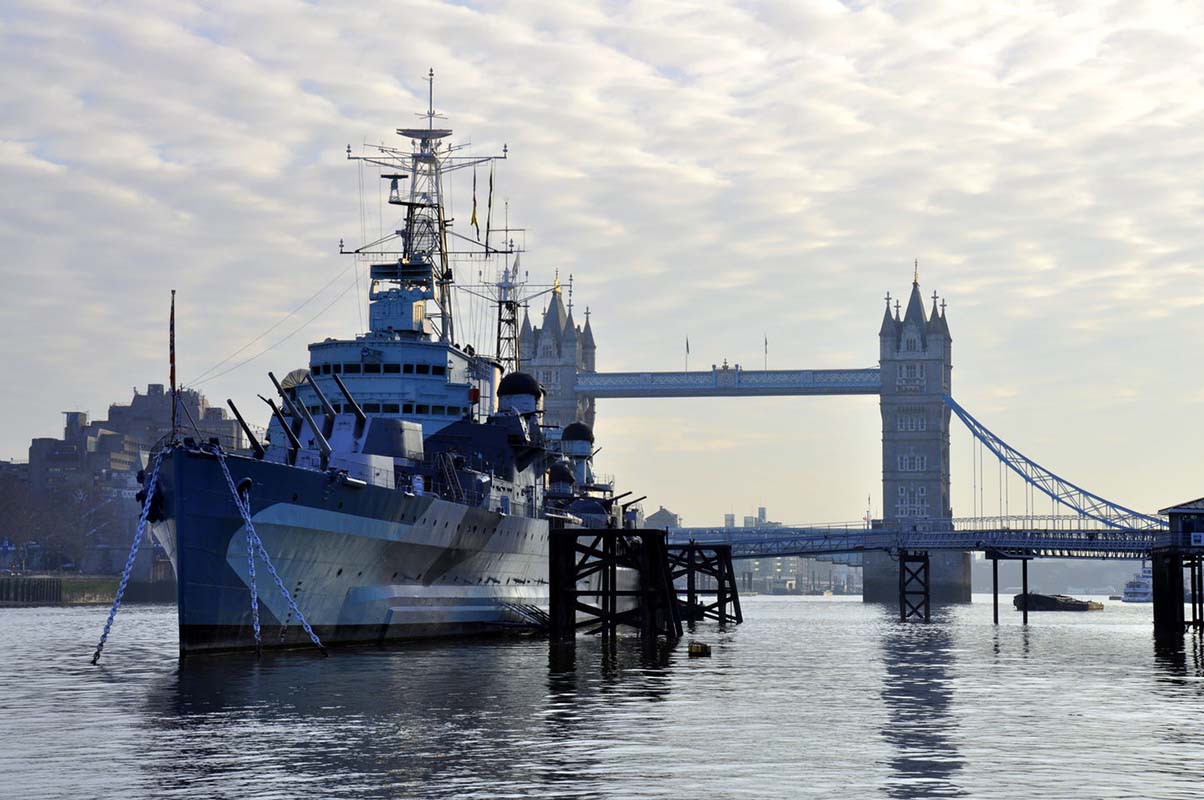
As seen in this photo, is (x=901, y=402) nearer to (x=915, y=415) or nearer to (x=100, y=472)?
(x=915, y=415)

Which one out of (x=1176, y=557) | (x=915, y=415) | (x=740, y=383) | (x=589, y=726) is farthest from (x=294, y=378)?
(x=915, y=415)

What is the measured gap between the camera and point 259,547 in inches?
1444

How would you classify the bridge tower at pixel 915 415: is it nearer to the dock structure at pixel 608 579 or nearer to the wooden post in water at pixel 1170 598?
the wooden post in water at pixel 1170 598

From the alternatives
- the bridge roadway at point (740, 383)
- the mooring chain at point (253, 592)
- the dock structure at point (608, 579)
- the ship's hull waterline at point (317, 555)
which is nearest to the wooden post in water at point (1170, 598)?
the dock structure at point (608, 579)

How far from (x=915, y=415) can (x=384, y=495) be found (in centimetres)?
14081

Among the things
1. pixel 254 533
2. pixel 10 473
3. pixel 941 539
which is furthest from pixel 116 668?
pixel 10 473

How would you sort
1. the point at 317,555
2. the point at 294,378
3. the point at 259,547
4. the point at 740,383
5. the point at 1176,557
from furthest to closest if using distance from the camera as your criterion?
the point at 740,383 → the point at 1176,557 → the point at 294,378 → the point at 317,555 → the point at 259,547

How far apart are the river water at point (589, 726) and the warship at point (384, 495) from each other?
1.73m

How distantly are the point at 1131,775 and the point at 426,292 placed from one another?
39.3 m

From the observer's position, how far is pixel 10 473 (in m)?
→ 166

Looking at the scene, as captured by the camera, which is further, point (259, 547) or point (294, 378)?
point (294, 378)

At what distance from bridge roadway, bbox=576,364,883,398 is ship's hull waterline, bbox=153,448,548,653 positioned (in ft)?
390

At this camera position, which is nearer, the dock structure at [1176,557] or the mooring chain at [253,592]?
the mooring chain at [253,592]

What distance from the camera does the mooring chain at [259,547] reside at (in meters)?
35.7
